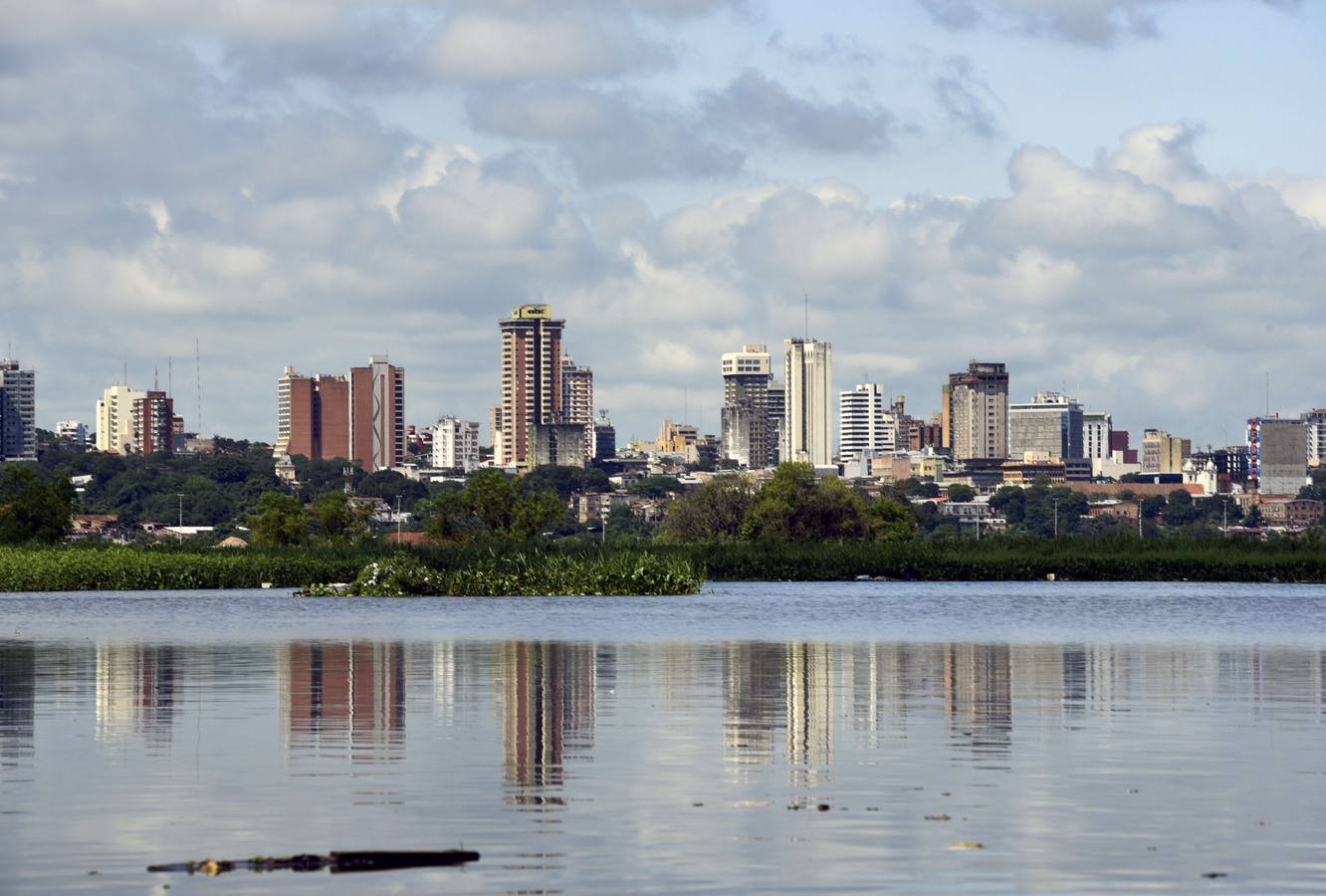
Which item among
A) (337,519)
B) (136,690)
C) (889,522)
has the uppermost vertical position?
(337,519)

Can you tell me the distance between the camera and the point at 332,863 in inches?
644

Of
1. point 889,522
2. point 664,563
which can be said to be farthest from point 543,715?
point 889,522

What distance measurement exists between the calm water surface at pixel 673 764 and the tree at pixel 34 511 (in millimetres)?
Answer: 63921

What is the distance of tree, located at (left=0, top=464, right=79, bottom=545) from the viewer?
109438 mm

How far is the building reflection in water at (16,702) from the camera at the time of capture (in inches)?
958

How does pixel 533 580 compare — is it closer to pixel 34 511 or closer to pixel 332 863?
pixel 34 511

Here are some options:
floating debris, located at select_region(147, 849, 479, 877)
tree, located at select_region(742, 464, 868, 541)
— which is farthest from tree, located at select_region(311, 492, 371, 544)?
floating debris, located at select_region(147, 849, 479, 877)

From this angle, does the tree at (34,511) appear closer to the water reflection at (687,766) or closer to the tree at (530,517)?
the tree at (530,517)

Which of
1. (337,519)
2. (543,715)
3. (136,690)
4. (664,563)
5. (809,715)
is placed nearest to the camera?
(543,715)

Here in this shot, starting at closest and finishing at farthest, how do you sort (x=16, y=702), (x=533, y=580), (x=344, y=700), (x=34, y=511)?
(x=16, y=702)
(x=344, y=700)
(x=533, y=580)
(x=34, y=511)

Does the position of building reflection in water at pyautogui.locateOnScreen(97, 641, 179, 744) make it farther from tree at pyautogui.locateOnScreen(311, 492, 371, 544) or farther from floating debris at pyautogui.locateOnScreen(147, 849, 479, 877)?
tree at pyautogui.locateOnScreen(311, 492, 371, 544)

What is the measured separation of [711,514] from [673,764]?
5373 inches

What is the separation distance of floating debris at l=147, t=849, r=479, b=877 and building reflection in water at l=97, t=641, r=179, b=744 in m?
9.29

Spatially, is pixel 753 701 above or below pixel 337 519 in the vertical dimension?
below
